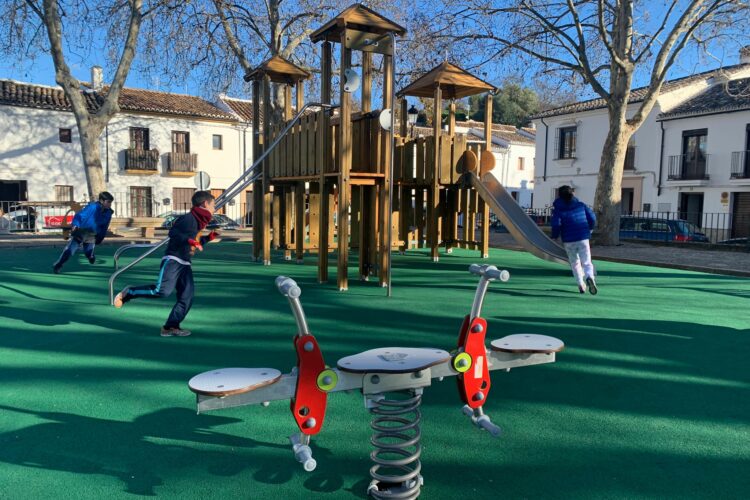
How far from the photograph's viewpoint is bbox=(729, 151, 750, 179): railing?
2950cm

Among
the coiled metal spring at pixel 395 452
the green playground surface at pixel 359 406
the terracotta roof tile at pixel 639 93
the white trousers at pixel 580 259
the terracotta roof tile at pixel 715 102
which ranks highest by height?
the terracotta roof tile at pixel 639 93

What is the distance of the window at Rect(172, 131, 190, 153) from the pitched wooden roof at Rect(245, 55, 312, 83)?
80.7 feet

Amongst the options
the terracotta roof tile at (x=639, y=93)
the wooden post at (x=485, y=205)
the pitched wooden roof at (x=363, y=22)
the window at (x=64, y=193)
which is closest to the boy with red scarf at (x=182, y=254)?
the pitched wooden roof at (x=363, y=22)

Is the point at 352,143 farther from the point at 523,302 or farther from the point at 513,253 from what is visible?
the point at 513,253

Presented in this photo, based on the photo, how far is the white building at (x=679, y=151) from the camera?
3011 centimetres

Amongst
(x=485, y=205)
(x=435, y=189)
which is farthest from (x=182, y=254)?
(x=485, y=205)

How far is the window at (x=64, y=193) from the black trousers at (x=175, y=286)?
31055 millimetres

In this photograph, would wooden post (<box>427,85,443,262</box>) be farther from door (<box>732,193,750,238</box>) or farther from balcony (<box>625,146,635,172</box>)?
balcony (<box>625,146,635,172</box>)

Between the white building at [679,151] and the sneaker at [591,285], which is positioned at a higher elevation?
the white building at [679,151]

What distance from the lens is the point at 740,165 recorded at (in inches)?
1172

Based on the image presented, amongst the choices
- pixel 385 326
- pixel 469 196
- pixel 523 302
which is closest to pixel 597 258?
pixel 469 196

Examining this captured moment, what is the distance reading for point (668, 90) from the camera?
33.3m

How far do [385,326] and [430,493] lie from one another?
400 centimetres

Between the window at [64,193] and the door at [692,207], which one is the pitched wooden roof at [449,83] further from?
the window at [64,193]
